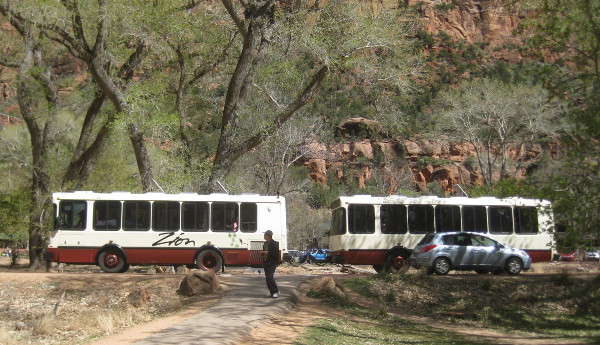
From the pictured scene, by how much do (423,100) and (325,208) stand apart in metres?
18.8

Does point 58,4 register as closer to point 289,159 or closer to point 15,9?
point 15,9

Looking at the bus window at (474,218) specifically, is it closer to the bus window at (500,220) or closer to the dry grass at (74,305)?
the bus window at (500,220)

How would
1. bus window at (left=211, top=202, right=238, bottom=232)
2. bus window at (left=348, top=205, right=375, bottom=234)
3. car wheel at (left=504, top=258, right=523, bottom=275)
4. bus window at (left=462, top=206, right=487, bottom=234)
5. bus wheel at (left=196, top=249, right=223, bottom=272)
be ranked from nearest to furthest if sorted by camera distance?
bus wheel at (left=196, top=249, right=223, bottom=272) → car wheel at (left=504, top=258, right=523, bottom=275) → bus window at (left=211, top=202, right=238, bottom=232) → bus window at (left=348, top=205, right=375, bottom=234) → bus window at (left=462, top=206, right=487, bottom=234)

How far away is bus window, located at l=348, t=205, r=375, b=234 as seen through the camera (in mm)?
22656

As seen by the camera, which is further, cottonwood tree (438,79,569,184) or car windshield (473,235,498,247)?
cottonwood tree (438,79,569,184)

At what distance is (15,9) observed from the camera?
838 inches

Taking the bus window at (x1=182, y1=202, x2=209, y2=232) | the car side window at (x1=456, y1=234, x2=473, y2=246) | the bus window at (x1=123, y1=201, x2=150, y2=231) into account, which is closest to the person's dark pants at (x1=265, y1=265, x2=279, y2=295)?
the bus window at (x1=182, y1=202, x2=209, y2=232)

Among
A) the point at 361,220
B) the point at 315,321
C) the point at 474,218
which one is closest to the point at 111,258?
the point at 361,220

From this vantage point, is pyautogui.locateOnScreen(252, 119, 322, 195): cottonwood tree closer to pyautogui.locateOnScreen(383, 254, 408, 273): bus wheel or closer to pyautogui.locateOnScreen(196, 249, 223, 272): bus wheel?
pyautogui.locateOnScreen(383, 254, 408, 273): bus wheel

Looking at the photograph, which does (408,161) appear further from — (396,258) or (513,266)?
(513,266)

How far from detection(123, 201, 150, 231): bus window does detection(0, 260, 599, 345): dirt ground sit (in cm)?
279

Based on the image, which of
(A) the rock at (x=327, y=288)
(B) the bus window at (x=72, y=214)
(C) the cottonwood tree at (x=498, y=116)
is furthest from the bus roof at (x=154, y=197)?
(C) the cottonwood tree at (x=498, y=116)

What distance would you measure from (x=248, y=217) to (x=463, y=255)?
763 centimetres

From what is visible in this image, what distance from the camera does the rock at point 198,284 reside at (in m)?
15.5
